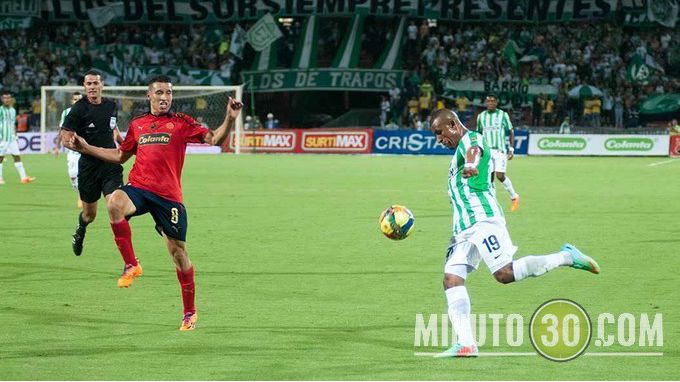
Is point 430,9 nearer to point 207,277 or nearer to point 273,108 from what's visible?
point 273,108

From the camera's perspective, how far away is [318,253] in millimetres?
15188

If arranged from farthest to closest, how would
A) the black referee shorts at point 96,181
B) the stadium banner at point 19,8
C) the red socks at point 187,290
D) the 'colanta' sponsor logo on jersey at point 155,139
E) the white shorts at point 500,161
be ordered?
1. the stadium banner at point 19,8
2. the white shorts at point 500,161
3. the black referee shorts at point 96,181
4. the 'colanta' sponsor logo on jersey at point 155,139
5. the red socks at point 187,290

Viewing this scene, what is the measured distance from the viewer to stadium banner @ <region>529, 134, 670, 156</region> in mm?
42938

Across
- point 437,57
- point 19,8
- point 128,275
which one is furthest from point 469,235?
point 19,8

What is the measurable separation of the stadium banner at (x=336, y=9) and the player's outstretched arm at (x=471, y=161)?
1780 inches

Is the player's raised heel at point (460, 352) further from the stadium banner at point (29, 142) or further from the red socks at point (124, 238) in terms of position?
the stadium banner at point (29, 142)

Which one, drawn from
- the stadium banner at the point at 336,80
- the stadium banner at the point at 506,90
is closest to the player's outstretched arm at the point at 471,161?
the stadium banner at the point at 506,90

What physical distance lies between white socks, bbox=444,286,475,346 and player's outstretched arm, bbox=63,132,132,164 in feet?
12.5

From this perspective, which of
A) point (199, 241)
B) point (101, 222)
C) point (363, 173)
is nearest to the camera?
point (199, 241)

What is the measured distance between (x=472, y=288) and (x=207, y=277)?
3087 mm

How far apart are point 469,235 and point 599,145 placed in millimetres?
36108

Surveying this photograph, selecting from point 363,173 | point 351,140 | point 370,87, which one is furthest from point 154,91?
point 370,87

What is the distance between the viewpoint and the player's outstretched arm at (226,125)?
9328 millimetres

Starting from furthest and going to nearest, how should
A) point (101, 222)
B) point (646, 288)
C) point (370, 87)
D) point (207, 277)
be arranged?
point (370, 87) → point (101, 222) → point (207, 277) → point (646, 288)
